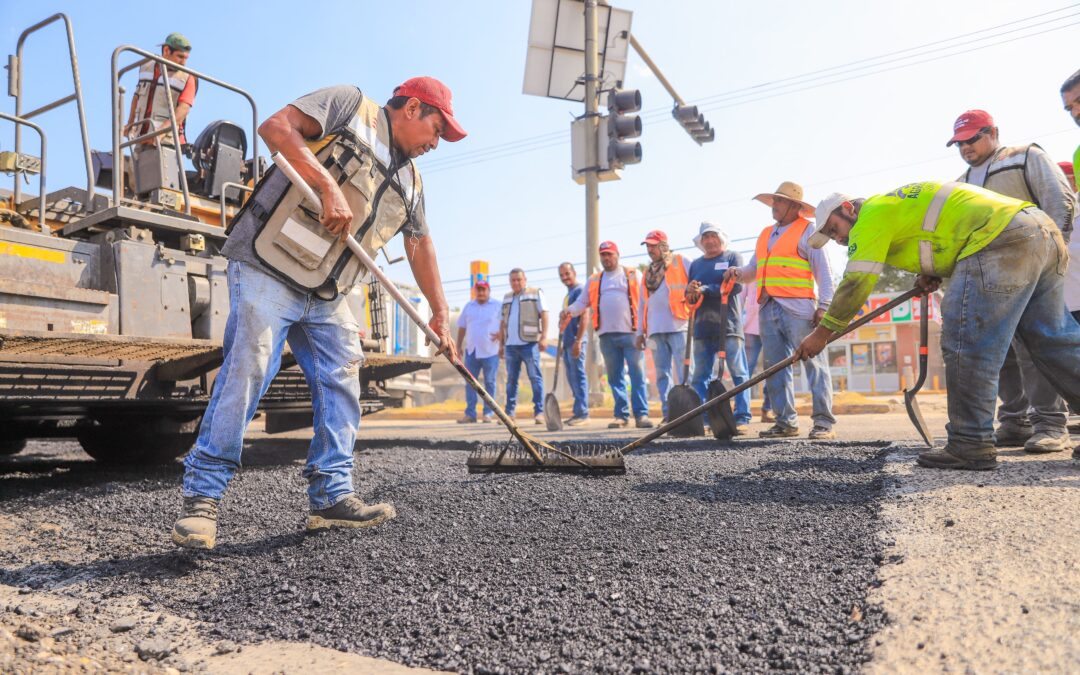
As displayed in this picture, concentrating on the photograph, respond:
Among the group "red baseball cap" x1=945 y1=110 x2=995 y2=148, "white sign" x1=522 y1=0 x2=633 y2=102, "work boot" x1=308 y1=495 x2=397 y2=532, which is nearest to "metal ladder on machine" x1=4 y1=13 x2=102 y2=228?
"work boot" x1=308 y1=495 x2=397 y2=532

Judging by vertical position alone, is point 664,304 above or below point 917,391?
above

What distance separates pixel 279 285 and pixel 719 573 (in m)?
1.77

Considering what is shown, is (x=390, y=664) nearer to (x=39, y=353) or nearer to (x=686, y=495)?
(x=686, y=495)

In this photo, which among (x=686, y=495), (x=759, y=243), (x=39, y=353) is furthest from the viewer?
(x=759, y=243)

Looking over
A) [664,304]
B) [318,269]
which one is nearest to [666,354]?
[664,304]

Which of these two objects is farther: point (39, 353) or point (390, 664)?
point (39, 353)

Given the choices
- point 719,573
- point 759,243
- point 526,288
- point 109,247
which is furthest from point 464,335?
point 719,573

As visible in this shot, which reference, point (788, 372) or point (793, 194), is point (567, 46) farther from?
point (788, 372)

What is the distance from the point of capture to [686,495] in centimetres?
319

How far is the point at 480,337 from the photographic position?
31.7ft

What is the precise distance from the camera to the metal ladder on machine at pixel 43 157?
4.50 metres

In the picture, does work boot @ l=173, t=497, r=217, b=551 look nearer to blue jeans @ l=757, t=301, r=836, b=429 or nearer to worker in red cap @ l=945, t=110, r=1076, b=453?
worker in red cap @ l=945, t=110, r=1076, b=453

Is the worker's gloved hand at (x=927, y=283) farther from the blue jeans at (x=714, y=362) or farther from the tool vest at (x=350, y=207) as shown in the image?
the blue jeans at (x=714, y=362)

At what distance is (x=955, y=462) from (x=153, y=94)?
580cm
